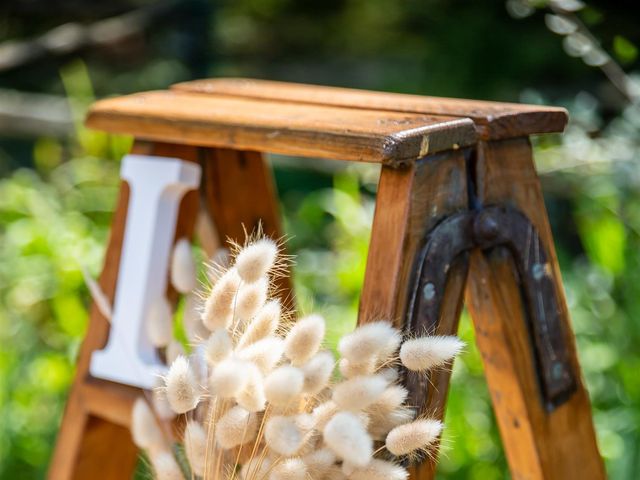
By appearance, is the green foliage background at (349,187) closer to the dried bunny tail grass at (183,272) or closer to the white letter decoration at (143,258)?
the dried bunny tail grass at (183,272)

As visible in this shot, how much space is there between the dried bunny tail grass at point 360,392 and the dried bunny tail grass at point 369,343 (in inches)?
0.8

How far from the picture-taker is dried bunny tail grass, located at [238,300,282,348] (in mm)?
836

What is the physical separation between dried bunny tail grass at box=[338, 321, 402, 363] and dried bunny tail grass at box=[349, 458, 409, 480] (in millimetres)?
101

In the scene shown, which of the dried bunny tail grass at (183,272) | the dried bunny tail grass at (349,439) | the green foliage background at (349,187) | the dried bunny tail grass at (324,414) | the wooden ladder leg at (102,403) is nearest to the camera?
the dried bunny tail grass at (349,439)

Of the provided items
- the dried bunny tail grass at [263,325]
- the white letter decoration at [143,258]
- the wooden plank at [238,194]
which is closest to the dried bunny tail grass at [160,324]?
the white letter decoration at [143,258]

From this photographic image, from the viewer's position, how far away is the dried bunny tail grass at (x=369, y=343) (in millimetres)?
796

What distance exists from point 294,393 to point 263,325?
11 centimetres

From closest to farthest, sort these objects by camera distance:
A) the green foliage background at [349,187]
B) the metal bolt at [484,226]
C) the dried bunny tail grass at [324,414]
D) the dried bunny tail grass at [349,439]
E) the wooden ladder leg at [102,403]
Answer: the dried bunny tail grass at [349,439]
the dried bunny tail grass at [324,414]
the metal bolt at [484,226]
the wooden ladder leg at [102,403]
the green foliage background at [349,187]

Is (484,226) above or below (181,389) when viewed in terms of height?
above

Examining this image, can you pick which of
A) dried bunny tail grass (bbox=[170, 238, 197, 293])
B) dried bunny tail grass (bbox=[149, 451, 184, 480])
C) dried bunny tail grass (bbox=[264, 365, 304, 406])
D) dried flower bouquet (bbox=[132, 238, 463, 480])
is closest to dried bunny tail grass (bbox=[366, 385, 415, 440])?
dried flower bouquet (bbox=[132, 238, 463, 480])

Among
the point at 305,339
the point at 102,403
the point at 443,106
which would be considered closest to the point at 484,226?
the point at 443,106

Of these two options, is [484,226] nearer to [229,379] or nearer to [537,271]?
[537,271]

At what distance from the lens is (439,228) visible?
0.93 m

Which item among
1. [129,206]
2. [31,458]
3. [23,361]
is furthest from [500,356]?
[23,361]
